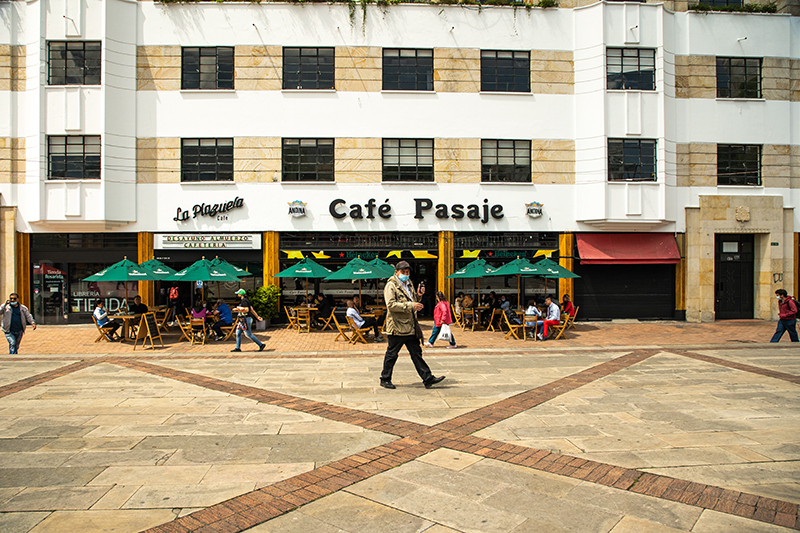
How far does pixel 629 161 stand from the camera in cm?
1928

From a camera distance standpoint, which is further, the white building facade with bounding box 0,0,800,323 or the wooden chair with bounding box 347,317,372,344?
the white building facade with bounding box 0,0,800,323

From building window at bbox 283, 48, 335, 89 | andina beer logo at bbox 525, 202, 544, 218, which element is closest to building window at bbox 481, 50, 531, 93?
andina beer logo at bbox 525, 202, 544, 218

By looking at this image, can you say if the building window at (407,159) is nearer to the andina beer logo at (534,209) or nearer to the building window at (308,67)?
the building window at (308,67)

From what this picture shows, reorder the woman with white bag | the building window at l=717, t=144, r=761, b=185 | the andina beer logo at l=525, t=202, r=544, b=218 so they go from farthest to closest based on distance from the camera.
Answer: the building window at l=717, t=144, r=761, b=185 < the andina beer logo at l=525, t=202, r=544, b=218 < the woman with white bag

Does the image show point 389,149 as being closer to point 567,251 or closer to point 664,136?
point 567,251

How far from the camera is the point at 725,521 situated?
396cm

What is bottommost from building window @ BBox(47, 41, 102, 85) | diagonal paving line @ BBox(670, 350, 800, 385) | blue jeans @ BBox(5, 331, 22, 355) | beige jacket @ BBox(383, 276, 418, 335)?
diagonal paving line @ BBox(670, 350, 800, 385)

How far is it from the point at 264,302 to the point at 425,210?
6.50m

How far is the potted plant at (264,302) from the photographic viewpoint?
17.5m

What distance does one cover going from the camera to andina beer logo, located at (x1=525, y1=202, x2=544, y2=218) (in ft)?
63.7

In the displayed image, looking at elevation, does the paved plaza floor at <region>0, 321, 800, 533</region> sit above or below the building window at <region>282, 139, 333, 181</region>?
below

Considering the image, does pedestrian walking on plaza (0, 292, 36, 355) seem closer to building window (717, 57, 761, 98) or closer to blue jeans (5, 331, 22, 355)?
blue jeans (5, 331, 22, 355)

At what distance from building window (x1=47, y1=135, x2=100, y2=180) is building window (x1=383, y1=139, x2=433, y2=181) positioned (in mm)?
10116

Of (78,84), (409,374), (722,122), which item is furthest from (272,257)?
(722,122)
